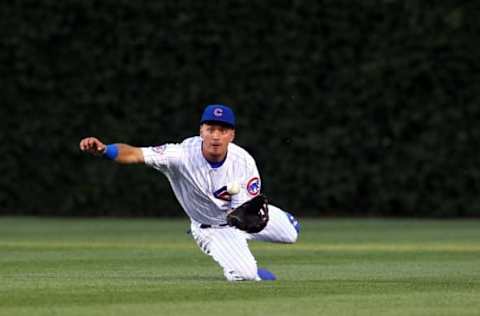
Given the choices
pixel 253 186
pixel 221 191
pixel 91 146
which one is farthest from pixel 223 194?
pixel 91 146

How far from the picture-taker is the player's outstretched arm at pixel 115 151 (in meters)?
9.75

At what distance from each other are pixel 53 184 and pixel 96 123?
1171 mm

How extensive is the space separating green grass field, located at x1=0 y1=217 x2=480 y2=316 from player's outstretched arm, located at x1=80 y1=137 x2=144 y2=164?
911mm

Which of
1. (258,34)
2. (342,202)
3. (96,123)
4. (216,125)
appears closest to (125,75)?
(96,123)

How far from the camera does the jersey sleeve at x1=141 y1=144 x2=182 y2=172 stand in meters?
10.5

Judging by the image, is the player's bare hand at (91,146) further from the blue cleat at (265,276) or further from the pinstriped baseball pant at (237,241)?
the blue cleat at (265,276)

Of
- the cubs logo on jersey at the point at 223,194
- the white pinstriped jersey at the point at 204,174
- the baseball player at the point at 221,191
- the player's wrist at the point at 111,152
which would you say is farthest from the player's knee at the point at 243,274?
the player's wrist at the point at 111,152

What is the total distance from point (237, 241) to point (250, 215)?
2.22 ft

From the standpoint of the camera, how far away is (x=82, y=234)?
17109 mm

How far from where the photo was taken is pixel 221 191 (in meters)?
10.9

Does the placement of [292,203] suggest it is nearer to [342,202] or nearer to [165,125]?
[342,202]

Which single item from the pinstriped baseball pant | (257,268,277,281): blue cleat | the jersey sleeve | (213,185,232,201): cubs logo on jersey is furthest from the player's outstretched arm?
(257,268,277,281): blue cleat

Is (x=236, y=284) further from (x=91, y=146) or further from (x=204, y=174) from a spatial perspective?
(x=91, y=146)

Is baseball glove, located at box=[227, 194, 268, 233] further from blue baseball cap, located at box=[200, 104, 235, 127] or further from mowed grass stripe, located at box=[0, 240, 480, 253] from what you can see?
mowed grass stripe, located at box=[0, 240, 480, 253]
